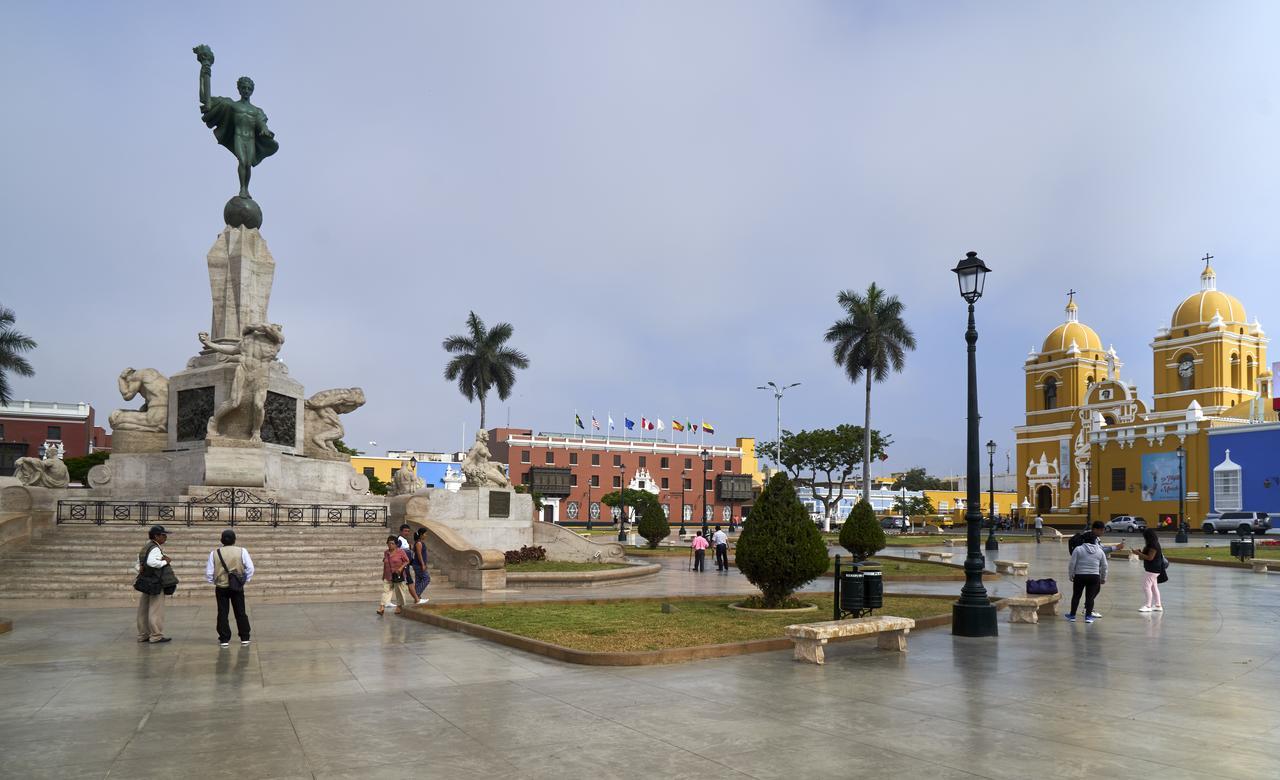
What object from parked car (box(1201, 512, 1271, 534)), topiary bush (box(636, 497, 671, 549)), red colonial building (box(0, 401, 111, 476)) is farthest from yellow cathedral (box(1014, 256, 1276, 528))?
red colonial building (box(0, 401, 111, 476))

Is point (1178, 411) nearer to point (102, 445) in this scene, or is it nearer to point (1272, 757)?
point (1272, 757)

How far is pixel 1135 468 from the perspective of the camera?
68.8 metres

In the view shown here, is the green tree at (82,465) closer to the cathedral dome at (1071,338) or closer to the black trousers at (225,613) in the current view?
the black trousers at (225,613)

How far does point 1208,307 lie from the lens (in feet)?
234

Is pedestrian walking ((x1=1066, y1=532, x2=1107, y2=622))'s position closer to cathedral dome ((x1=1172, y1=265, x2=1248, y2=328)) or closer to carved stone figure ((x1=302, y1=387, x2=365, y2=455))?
carved stone figure ((x1=302, y1=387, x2=365, y2=455))

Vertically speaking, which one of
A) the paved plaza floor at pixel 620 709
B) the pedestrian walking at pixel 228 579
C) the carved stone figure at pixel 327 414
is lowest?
the paved plaza floor at pixel 620 709

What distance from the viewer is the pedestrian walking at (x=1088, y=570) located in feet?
44.5

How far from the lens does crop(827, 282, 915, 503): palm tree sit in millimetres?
54250

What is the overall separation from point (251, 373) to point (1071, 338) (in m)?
76.2

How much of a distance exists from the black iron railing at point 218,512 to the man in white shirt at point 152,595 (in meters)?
9.30

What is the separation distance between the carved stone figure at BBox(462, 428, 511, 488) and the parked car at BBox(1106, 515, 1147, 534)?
49.0m

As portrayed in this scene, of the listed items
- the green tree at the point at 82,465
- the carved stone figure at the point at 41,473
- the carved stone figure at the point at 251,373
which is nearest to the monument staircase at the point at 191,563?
the carved stone figure at the point at 41,473

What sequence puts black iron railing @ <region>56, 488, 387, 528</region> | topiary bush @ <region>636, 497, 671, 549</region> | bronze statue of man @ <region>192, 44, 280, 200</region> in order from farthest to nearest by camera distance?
1. topiary bush @ <region>636, 497, 671, 549</region>
2. bronze statue of man @ <region>192, 44, 280, 200</region>
3. black iron railing @ <region>56, 488, 387, 528</region>

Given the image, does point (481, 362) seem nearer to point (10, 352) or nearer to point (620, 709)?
point (10, 352)
